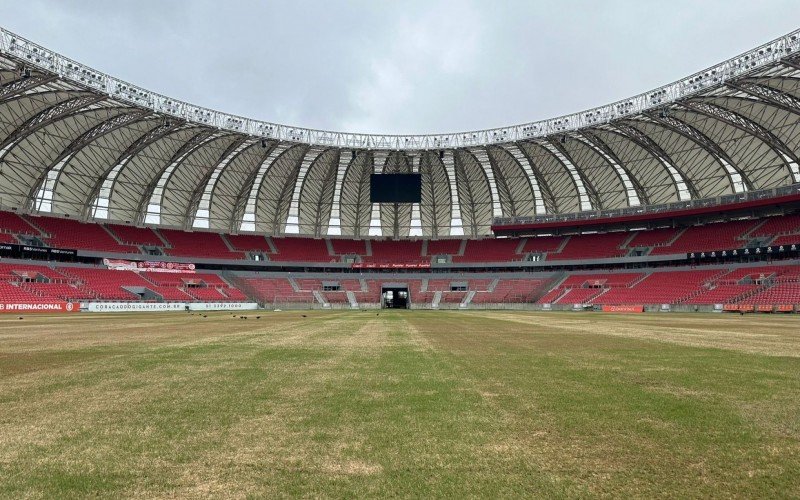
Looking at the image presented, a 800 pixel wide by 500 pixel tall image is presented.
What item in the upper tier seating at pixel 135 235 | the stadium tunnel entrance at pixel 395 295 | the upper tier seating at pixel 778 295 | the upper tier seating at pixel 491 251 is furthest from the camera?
the upper tier seating at pixel 491 251

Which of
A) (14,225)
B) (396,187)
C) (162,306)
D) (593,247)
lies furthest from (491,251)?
(14,225)

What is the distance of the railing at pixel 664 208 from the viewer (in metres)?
54.2

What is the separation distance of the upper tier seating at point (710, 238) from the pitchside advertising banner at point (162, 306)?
62742 mm

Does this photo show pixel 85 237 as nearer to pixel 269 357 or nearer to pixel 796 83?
pixel 269 357

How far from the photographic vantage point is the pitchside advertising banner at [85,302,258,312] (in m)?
49.3

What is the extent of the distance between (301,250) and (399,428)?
78197mm

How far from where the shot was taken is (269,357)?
1099 cm

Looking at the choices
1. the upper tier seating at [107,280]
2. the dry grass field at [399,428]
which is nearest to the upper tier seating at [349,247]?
the upper tier seating at [107,280]

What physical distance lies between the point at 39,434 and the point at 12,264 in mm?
66887

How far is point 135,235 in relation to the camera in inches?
2744

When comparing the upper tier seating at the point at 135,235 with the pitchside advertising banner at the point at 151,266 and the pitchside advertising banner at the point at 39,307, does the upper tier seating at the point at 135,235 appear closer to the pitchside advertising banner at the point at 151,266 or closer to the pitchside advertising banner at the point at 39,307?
the pitchside advertising banner at the point at 151,266

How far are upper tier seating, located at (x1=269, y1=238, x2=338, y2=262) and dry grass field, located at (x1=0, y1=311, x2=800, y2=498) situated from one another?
7005 centimetres

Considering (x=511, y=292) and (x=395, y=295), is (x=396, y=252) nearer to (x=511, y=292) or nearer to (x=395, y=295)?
(x=395, y=295)

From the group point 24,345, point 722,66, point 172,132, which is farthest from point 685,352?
point 172,132
